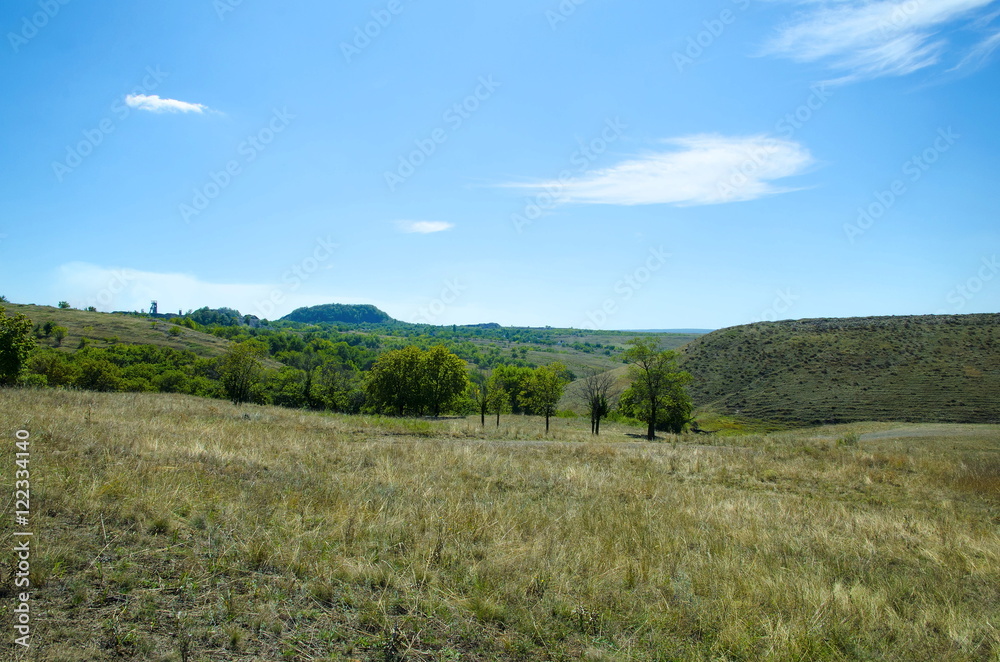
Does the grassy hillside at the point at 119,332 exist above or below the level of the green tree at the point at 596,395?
above

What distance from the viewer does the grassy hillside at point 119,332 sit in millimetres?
110731

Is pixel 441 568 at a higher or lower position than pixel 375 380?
higher

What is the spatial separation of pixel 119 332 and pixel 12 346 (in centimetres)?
9967

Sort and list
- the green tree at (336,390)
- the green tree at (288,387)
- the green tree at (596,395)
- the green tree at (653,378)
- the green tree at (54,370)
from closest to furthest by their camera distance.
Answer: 1. the green tree at (653,378)
2. the green tree at (596,395)
3. the green tree at (54,370)
4. the green tree at (336,390)
5. the green tree at (288,387)

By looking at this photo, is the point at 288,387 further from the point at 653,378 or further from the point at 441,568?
the point at 441,568

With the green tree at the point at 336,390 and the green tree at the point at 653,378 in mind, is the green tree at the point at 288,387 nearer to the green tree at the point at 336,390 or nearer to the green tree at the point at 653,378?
the green tree at the point at 336,390

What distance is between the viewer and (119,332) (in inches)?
4744

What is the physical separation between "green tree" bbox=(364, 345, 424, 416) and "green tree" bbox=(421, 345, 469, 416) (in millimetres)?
840

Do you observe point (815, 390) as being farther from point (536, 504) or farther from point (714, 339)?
point (536, 504)

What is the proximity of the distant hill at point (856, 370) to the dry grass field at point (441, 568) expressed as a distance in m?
69.0

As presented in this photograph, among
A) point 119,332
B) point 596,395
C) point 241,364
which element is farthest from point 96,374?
point 119,332

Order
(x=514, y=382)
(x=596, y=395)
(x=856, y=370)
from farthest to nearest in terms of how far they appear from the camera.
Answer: (x=514, y=382)
(x=856, y=370)
(x=596, y=395)

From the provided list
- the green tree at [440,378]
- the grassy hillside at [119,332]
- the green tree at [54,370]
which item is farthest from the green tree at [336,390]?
the grassy hillside at [119,332]

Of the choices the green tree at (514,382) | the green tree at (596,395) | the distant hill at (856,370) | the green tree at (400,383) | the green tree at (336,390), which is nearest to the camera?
the green tree at (596,395)
